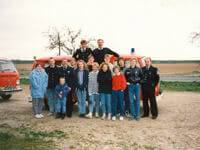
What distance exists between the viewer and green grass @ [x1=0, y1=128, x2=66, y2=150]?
8406mm

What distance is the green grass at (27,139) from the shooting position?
8.41 m

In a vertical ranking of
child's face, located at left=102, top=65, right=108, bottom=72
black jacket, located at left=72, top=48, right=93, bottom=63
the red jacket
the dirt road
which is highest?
black jacket, located at left=72, top=48, right=93, bottom=63

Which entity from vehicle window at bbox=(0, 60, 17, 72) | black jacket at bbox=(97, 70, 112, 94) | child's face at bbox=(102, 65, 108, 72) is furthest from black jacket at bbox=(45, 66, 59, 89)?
vehicle window at bbox=(0, 60, 17, 72)

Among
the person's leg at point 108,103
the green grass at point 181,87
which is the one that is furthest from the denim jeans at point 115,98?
the green grass at point 181,87

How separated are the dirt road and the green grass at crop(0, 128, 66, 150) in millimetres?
285

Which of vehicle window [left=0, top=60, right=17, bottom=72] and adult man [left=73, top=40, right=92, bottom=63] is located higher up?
adult man [left=73, top=40, right=92, bottom=63]

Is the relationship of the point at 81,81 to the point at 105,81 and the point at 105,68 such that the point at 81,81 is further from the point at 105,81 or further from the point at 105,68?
the point at 105,68

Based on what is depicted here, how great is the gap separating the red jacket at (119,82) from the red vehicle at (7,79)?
23.0 ft

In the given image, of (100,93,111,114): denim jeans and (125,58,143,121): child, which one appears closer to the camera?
(125,58,143,121): child

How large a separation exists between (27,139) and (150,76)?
4.54 m

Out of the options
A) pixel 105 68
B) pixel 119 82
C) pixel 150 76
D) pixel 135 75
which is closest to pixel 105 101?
pixel 119 82

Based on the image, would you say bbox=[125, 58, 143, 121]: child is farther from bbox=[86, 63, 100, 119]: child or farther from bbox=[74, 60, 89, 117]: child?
bbox=[74, 60, 89, 117]: child

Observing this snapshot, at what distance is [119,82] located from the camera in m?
11.9

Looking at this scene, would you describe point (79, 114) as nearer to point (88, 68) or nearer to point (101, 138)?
point (88, 68)
